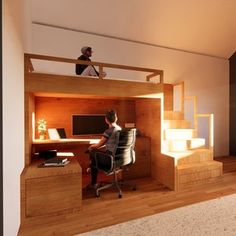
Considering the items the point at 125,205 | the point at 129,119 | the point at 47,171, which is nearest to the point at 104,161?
the point at 125,205

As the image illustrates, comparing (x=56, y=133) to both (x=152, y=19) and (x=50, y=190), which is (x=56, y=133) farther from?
(x=152, y=19)

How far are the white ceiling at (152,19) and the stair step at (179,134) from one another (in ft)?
7.63

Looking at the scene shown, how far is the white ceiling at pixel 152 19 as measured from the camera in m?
3.70

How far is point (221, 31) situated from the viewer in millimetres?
4859

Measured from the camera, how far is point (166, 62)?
4.87m

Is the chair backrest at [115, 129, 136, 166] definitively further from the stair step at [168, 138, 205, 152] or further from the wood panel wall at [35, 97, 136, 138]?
the wood panel wall at [35, 97, 136, 138]

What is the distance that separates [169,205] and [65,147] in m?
2.24

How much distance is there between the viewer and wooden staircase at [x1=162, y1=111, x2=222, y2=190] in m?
3.11

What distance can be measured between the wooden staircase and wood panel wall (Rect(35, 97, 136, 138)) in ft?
3.66

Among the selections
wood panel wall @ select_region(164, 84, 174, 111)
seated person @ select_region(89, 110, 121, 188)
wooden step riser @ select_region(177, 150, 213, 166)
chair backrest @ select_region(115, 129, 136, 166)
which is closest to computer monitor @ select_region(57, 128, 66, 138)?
seated person @ select_region(89, 110, 121, 188)

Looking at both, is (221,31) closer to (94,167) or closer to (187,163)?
(187,163)

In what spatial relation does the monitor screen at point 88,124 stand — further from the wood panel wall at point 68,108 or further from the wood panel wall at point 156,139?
the wood panel wall at point 156,139

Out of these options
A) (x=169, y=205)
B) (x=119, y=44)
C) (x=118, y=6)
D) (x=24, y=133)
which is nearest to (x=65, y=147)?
(x=24, y=133)

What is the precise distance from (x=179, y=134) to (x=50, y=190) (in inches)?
99.8
